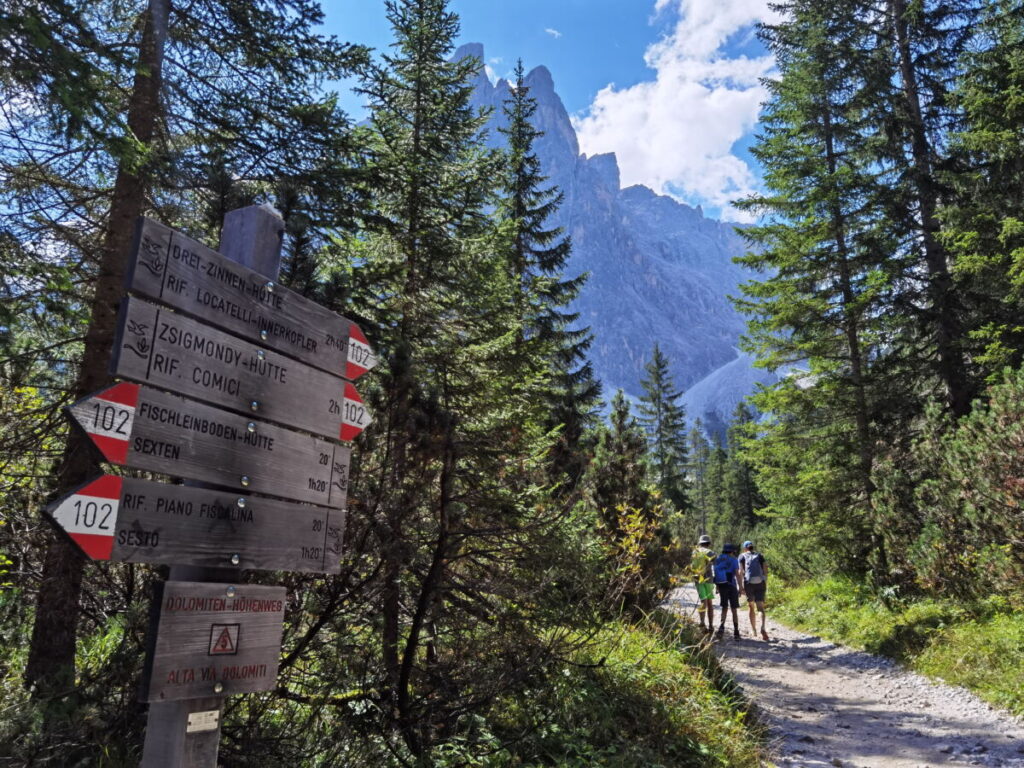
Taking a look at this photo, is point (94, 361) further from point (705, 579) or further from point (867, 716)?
point (705, 579)

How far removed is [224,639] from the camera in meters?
2.44

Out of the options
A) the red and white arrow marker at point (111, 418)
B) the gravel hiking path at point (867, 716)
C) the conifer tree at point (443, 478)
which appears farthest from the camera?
the gravel hiking path at point (867, 716)

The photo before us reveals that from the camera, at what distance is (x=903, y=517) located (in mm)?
12914

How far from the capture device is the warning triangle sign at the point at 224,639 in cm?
240

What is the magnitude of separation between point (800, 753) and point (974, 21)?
2057 cm

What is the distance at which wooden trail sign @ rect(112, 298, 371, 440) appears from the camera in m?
2.29

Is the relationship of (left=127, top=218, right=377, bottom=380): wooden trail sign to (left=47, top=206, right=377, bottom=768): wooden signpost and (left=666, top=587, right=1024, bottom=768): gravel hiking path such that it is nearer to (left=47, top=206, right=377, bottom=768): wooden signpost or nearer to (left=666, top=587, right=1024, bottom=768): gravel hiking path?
(left=47, top=206, right=377, bottom=768): wooden signpost

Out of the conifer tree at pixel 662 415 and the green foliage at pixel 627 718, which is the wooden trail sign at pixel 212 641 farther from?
the conifer tree at pixel 662 415

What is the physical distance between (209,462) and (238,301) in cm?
73

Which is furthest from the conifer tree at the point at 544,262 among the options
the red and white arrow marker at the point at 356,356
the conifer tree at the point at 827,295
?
the red and white arrow marker at the point at 356,356

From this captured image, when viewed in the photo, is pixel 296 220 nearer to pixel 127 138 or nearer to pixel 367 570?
pixel 127 138

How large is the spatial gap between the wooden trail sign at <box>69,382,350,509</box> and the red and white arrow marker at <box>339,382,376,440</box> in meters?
0.11

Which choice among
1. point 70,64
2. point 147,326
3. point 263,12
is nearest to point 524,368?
point 263,12

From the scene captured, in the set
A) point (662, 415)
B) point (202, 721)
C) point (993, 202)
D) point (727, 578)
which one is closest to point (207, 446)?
point (202, 721)
